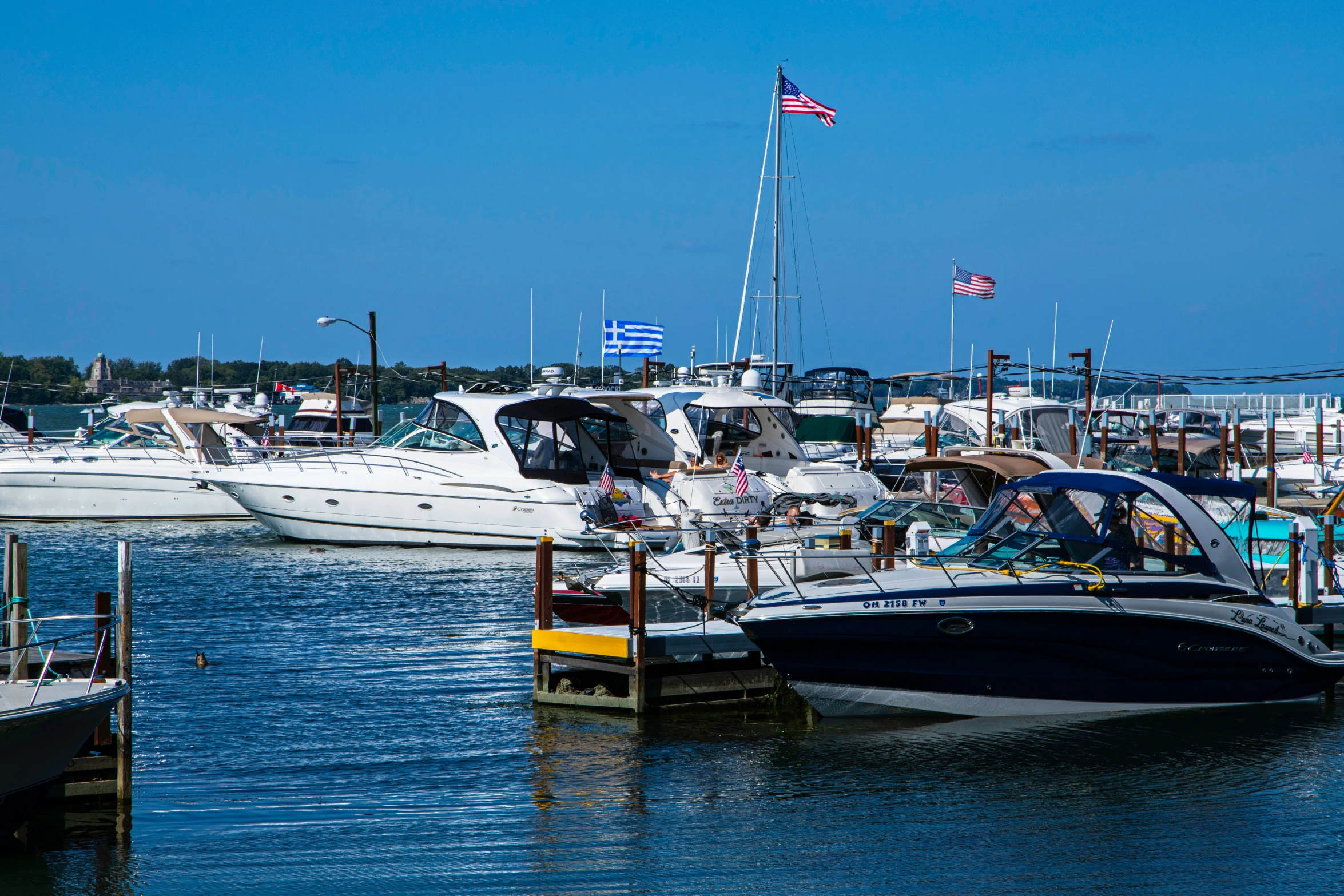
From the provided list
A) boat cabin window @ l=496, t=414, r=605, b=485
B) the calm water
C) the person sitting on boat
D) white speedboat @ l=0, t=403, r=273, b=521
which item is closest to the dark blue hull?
the calm water

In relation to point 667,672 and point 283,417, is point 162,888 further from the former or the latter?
point 283,417

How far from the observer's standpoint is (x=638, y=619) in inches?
474

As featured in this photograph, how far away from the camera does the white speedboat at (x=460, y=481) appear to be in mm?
24375

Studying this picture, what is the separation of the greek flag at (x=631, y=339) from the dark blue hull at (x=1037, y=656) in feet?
80.1

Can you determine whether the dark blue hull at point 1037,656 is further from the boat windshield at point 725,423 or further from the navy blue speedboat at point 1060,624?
the boat windshield at point 725,423

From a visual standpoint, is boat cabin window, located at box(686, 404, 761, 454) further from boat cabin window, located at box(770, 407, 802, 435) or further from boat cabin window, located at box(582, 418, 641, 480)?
boat cabin window, located at box(582, 418, 641, 480)

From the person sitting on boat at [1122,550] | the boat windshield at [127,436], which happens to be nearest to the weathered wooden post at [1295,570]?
the person sitting on boat at [1122,550]

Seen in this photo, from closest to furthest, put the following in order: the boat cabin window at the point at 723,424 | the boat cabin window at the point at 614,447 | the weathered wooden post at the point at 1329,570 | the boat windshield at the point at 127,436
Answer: the weathered wooden post at the point at 1329,570
the boat cabin window at the point at 614,447
the boat cabin window at the point at 723,424
the boat windshield at the point at 127,436

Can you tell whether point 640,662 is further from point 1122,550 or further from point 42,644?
point 42,644

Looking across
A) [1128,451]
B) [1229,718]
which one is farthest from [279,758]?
[1128,451]

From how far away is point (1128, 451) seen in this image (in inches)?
1458

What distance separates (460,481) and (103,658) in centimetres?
1526

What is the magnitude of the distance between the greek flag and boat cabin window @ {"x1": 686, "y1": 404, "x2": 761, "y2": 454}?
8.38 m

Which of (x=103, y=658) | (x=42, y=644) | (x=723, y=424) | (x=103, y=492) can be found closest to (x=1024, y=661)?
(x=103, y=658)
